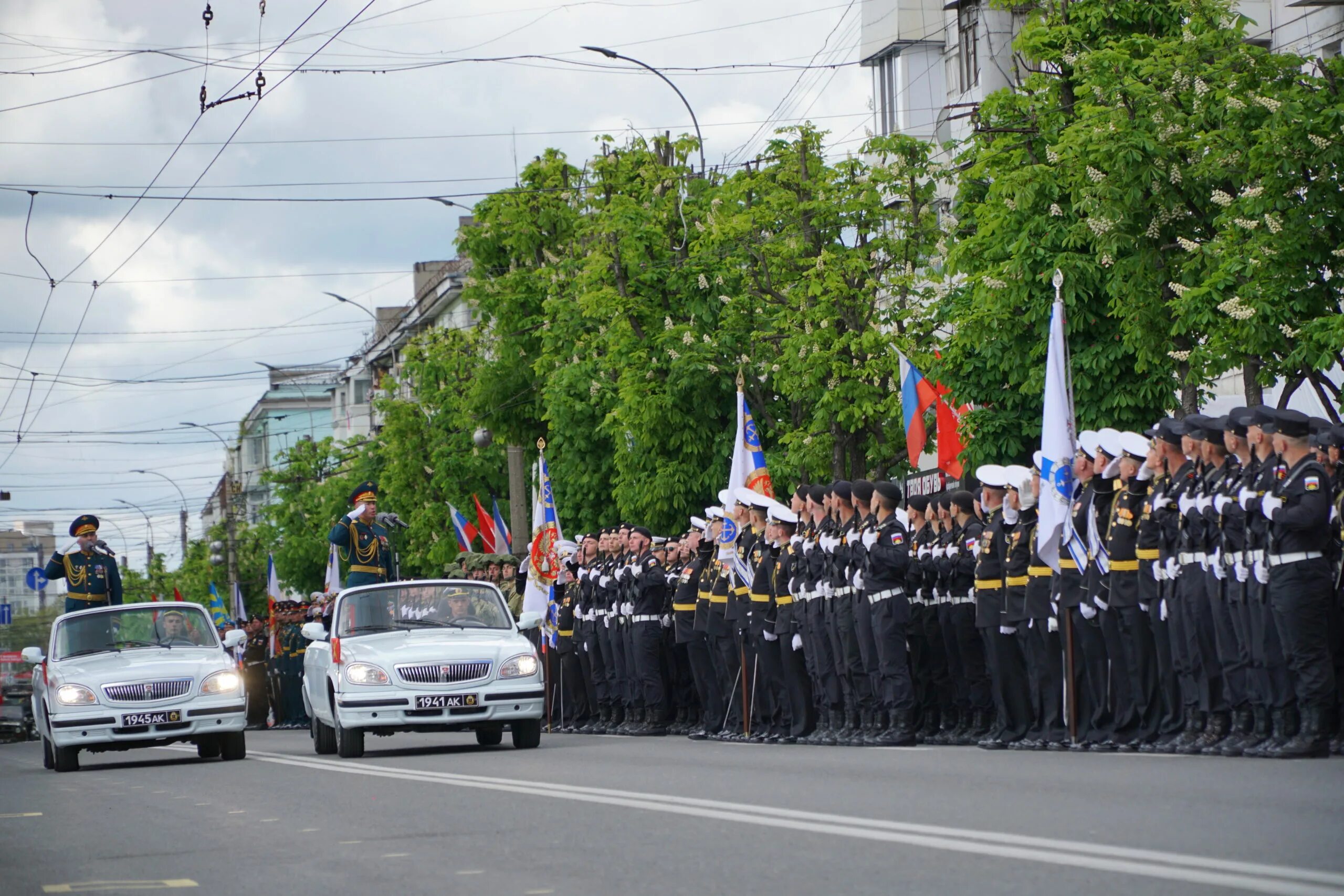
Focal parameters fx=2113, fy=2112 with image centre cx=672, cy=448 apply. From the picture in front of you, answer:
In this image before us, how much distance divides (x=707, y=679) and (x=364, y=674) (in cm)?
410

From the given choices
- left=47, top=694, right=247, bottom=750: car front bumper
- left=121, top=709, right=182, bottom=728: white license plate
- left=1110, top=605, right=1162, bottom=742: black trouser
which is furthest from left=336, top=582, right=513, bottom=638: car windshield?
left=1110, top=605, right=1162, bottom=742: black trouser

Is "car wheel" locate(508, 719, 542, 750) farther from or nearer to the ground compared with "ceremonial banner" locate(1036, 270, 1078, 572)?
nearer to the ground

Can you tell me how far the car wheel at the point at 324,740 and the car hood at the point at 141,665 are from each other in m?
1.19

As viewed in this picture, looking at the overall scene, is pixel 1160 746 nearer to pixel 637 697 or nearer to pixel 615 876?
pixel 615 876

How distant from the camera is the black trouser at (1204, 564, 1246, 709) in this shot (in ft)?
43.4

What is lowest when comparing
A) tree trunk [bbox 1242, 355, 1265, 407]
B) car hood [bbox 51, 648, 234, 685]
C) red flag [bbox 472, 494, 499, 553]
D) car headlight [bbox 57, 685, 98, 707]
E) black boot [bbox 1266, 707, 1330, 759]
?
black boot [bbox 1266, 707, 1330, 759]

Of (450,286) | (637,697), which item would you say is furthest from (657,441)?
(450,286)

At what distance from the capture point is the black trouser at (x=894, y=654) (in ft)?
55.2

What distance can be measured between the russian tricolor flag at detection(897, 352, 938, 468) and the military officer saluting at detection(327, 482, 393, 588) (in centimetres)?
590

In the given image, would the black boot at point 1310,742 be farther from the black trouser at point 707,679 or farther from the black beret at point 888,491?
the black trouser at point 707,679

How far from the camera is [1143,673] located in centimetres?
1441

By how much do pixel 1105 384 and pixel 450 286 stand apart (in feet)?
219

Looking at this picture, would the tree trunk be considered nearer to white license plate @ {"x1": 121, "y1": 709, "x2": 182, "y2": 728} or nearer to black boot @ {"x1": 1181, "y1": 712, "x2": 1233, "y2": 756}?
black boot @ {"x1": 1181, "y1": 712, "x2": 1233, "y2": 756}

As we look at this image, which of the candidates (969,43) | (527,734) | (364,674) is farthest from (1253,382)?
(969,43)
